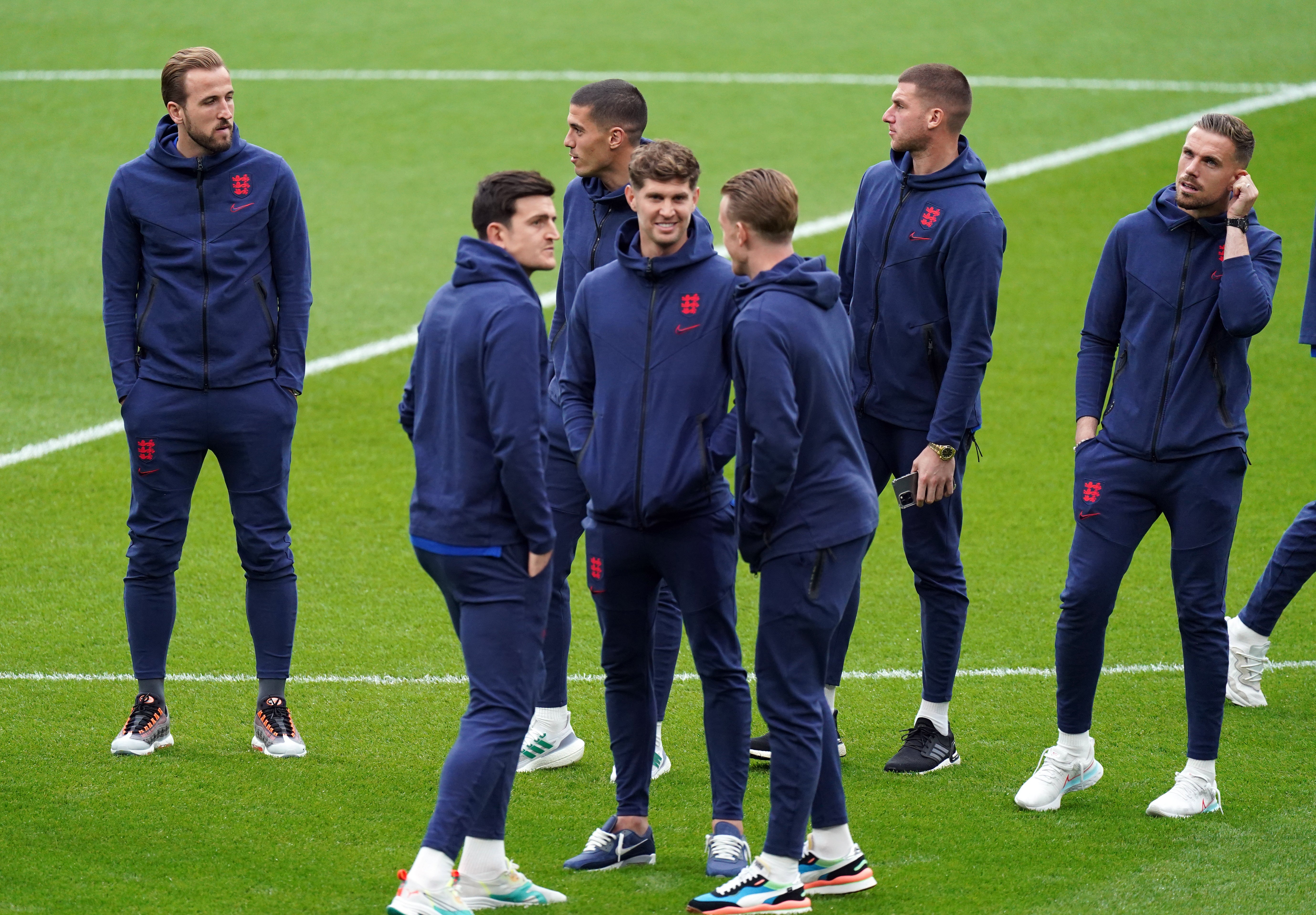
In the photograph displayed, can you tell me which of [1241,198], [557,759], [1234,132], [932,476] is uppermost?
[1234,132]

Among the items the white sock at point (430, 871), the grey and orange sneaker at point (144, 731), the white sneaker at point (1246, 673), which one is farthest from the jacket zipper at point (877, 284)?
the grey and orange sneaker at point (144, 731)

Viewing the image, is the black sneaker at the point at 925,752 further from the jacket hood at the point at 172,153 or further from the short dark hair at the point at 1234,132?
the jacket hood at the point at 172,153

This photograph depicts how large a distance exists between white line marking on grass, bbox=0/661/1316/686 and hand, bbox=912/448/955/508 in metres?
1.21

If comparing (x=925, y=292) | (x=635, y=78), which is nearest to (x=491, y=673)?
(x=925, y=292)

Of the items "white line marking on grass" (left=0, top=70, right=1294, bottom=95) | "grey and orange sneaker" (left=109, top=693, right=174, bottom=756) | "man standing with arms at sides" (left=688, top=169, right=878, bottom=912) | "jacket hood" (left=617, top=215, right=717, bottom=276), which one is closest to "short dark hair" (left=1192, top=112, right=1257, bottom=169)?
"man standing with arms at sides" (left=688, top=169, right=878, bottom=912)

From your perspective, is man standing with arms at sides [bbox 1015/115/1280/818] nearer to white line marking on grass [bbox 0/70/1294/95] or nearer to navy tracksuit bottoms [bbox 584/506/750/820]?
navy tracksuit bottoms [bbox 584/506/750/820]

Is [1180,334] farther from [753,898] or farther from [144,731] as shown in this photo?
[144,731]

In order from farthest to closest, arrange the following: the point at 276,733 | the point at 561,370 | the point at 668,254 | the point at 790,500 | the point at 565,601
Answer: the point at 565,601
the point at 276,733
the point at 561,370
the point at 668,254
the point at 790,500

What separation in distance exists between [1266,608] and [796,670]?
9.93ft

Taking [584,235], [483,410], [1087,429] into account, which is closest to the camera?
[483,410]

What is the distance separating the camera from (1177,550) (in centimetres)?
538

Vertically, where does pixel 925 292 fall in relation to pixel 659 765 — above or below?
above

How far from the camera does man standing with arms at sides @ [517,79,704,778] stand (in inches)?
221

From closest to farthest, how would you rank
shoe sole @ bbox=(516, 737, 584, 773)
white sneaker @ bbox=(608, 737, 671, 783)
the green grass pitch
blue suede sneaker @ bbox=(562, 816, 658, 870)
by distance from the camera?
blue suede sneaker @ bbox=(562, 816, 658, 870), the green grass pitch, white sneaker @ bbox=(608, 737, 671, 783), shoe sole @ bbox=(516, 737, 584, 773)
